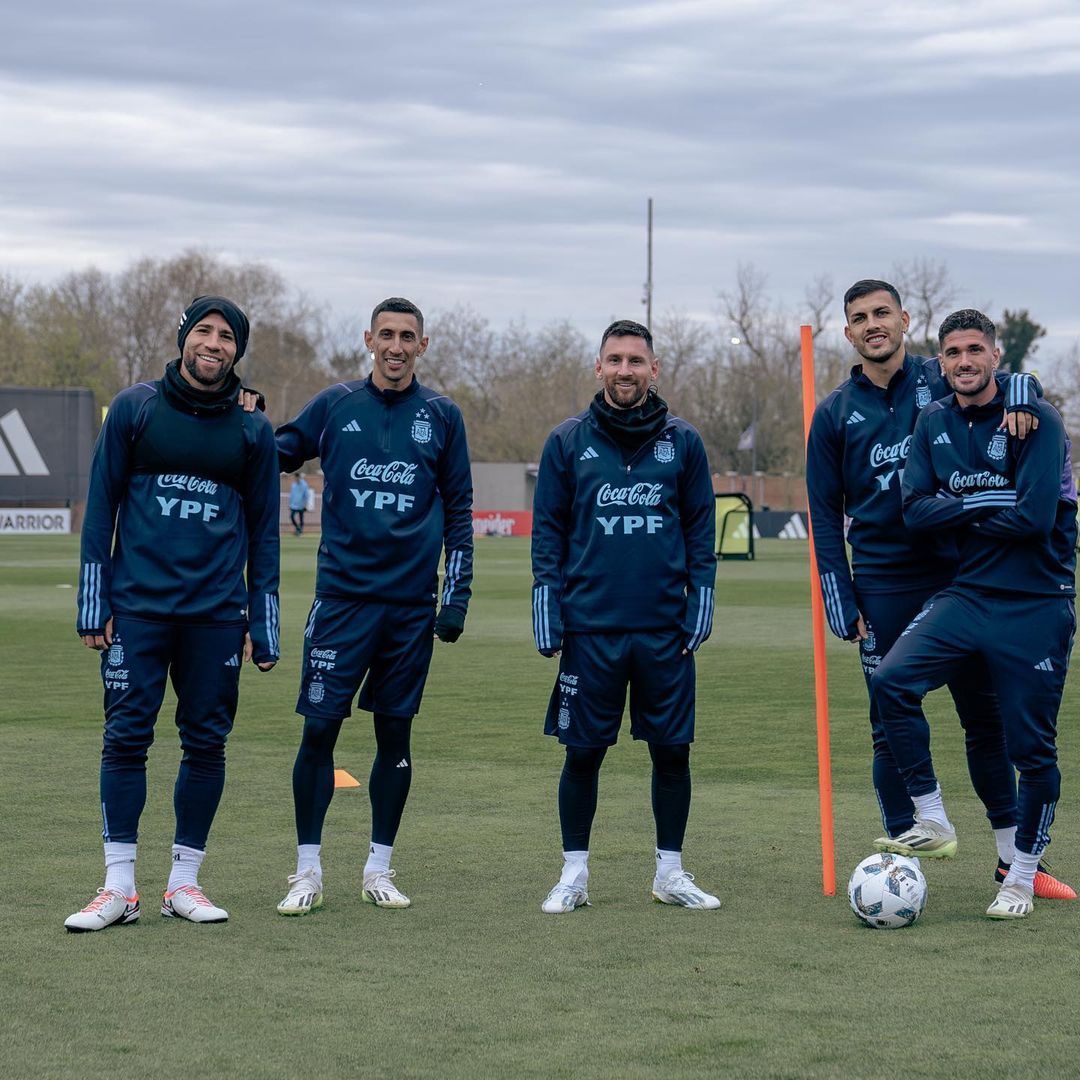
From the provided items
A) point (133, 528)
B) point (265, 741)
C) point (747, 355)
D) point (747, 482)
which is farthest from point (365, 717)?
point (747, 355)

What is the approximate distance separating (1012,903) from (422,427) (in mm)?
2735

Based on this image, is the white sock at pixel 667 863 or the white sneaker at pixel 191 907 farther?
the white sock at pixel 667 863

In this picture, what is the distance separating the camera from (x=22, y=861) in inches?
259

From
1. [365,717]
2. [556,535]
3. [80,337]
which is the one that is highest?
[80,337]

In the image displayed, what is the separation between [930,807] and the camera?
21.9 ft

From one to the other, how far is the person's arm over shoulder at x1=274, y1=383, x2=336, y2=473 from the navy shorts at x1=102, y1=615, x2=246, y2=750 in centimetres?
74

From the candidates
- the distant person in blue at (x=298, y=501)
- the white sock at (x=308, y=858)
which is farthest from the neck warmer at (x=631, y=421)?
the distant person in blue at (x=298, y=501)

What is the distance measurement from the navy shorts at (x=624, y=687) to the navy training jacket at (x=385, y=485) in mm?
516

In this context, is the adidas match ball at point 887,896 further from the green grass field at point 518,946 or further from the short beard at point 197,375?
the short beard at point 197,375

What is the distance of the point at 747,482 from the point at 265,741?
198 feet

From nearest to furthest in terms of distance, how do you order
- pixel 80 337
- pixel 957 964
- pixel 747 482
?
pixel 957 964 < pixel 747 482 < pixel 80 337

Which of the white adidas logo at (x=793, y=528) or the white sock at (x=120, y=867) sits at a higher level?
the white sock at (x=120, y=867)

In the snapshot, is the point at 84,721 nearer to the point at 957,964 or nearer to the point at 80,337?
the point at 957,964

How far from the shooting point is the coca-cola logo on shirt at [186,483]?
5859 mm
